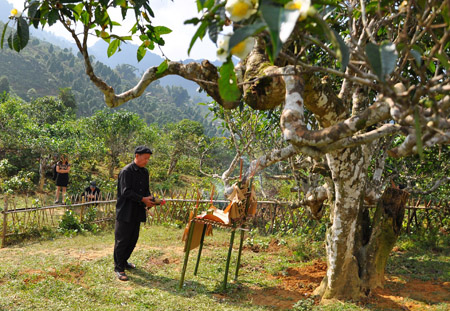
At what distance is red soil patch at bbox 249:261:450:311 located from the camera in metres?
3.53

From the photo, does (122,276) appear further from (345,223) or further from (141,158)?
(345,223)

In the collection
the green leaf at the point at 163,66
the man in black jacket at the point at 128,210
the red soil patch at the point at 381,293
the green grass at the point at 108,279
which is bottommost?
the green grass at the point at 108,279

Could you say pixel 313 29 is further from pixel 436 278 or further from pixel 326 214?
pixel 326 214

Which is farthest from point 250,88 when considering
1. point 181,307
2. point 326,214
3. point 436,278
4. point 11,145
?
point 11,145

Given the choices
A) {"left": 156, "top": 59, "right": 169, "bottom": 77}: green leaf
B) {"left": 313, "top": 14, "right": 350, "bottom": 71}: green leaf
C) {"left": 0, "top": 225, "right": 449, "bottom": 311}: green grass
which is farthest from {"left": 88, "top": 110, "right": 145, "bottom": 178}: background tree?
{"left": 313, "top": 14, "right": 350, "bottom": 71}: green leaf

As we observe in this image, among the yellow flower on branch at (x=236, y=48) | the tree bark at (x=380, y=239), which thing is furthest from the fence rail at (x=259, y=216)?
the yellow flower on branch at (x=236, y=48)

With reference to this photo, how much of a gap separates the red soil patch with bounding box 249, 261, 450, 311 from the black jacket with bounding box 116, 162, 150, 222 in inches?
64.9

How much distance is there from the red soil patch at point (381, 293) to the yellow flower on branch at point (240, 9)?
3230 mm

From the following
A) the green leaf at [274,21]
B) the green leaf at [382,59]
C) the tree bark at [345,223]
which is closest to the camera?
the green leaf at [274,21]

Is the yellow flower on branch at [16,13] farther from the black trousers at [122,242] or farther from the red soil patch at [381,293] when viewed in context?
the red soil patch at [381,293]

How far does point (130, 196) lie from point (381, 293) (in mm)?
3010

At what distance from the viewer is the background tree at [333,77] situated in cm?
99

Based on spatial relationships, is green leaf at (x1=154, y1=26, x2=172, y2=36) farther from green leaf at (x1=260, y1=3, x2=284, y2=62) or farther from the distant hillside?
the distant hillside

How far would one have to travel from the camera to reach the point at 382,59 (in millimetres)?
953
